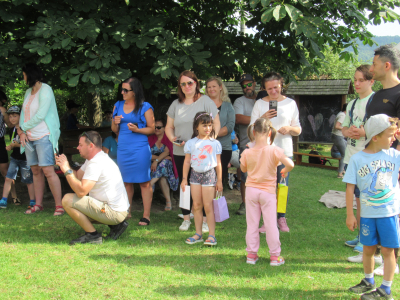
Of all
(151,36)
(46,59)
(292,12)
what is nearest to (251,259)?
(292,12)

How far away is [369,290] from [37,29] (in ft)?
16.7

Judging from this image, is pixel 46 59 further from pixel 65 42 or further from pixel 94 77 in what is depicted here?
pixel 94 77

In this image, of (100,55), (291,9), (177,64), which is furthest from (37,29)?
(291,9)

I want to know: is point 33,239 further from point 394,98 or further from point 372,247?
point 394,98

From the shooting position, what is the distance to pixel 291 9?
168 inches

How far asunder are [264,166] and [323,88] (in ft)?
47.5

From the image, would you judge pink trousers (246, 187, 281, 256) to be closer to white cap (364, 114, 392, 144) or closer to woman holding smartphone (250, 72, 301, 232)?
woman holding smartphone (250, 72, 301, 232)

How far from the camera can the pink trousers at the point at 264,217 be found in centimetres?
392

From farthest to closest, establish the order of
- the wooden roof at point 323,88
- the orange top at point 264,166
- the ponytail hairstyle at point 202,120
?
the wooden roof at point 323,88, the ponytail hairstyle at point 202,120, the orange top at point 264,166

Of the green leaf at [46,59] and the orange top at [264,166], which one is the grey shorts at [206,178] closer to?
the orange top at [264,166]

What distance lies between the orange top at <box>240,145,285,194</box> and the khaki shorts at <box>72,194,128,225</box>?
1.72 meters

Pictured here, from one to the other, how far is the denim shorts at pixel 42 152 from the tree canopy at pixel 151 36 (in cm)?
99

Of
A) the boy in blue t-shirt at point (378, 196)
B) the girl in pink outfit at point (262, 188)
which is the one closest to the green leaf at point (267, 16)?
the girl in pink outfit at point (262, 188)

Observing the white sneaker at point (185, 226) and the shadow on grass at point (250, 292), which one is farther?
the white sneaker at point (185, 226)
